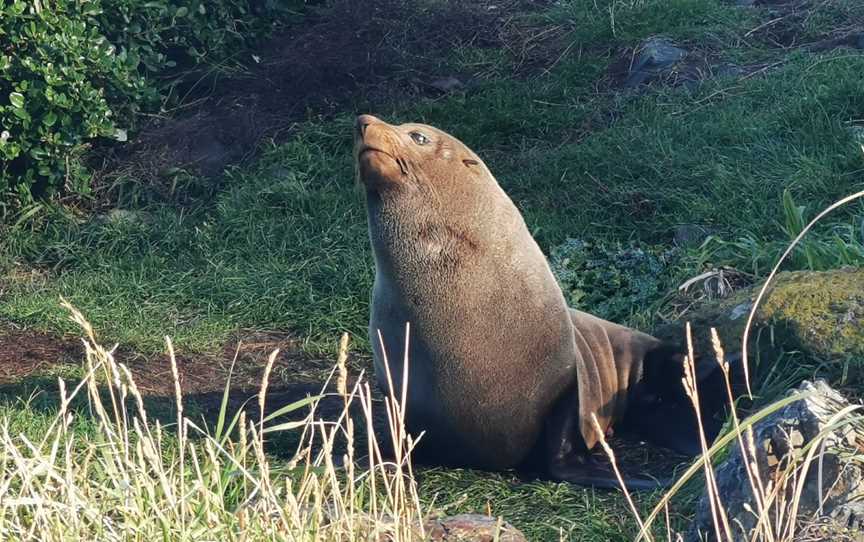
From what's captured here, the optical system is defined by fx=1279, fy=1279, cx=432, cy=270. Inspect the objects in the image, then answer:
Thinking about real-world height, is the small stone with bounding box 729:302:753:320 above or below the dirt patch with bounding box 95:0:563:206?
below

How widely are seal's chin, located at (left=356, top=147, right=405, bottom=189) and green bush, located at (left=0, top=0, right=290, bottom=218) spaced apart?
381 centimetres

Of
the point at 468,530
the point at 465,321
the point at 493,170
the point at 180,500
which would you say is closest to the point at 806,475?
the point at 468,530

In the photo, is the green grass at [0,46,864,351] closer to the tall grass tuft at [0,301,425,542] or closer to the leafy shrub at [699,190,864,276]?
the leafy shrub at [699,190,864,276]

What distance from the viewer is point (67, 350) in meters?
6.95

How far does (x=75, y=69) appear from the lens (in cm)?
829

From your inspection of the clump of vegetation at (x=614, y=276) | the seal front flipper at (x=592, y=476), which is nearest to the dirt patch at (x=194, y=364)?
the clump of vegetation at (x=614, y=276)

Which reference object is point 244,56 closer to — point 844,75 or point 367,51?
point 367,51

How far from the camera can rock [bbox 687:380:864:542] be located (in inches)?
134

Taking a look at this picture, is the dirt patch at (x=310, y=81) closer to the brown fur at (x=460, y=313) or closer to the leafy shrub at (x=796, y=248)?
the leafy shrub at (x=796, y=248)

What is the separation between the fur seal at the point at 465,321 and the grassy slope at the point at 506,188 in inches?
77.7

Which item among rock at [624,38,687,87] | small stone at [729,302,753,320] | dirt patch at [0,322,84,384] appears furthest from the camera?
rock at [624,38,687,87]

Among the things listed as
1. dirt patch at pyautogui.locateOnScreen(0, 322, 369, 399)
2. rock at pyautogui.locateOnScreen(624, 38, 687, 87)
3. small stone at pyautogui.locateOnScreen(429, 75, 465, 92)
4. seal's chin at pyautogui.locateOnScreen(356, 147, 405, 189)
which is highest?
seal's chin at pyautogui.locateOnScreen(356, 147, 405, 189)

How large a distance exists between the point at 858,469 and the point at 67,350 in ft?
15.4

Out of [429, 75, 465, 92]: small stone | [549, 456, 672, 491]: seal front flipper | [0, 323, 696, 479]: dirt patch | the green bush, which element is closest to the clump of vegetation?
[0, 323, 696, 479]: dirt patch
